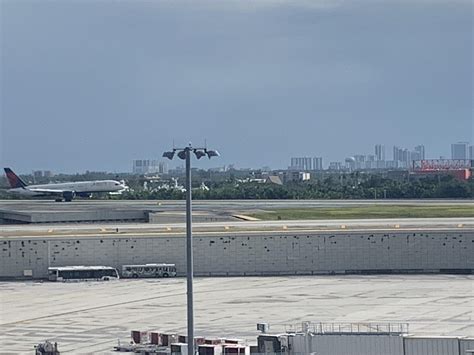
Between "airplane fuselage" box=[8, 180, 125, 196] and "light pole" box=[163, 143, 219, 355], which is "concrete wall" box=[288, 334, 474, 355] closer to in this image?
"light pole" box=[163, 143, 219, 355]

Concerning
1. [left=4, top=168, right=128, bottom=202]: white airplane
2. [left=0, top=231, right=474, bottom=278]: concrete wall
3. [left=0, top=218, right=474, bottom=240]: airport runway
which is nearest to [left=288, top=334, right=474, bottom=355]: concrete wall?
[left=0, top=231, right=474, bottom=278]: concrete wall

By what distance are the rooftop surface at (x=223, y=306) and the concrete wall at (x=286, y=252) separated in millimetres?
2564

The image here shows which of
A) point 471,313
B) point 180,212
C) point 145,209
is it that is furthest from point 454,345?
point 145,209

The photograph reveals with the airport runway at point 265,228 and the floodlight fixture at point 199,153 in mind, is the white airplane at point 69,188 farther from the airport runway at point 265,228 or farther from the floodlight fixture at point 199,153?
the floodlight fixture at point 199,153

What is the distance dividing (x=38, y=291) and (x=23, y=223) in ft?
151

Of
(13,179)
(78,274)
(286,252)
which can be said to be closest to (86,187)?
(13,179)

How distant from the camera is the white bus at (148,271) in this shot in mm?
88312

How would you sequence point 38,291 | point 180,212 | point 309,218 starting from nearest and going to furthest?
point 38,291 → point 309,218 → point 180,212

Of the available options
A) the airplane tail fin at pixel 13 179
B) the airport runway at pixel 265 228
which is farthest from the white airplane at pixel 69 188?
the airport runway at pixel 265 228

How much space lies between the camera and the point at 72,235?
92.4 m

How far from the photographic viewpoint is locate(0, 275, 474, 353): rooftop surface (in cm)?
5825

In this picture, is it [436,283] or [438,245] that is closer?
[436,283]

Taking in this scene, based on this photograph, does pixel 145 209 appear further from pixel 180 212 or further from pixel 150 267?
pixel 150 267

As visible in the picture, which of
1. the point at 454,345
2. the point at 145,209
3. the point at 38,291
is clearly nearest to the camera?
the point at 454,345
